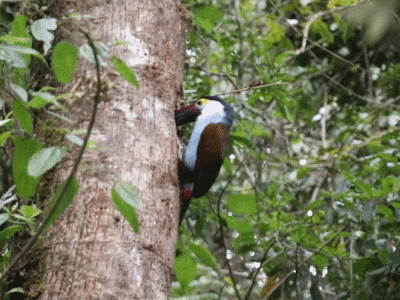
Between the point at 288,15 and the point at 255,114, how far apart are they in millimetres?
869

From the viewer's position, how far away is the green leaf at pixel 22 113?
110cm

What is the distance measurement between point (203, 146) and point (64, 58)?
1.18 meters

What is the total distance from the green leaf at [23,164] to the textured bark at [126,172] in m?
0.14

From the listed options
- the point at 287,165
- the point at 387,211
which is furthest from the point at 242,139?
the point at 287,165

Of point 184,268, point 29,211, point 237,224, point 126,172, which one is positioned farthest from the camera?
point 237,224

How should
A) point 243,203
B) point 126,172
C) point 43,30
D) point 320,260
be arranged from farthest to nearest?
point 320,260
point 243,203
point 126,172
point 43,30

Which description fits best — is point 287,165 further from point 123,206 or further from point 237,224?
point 123,206

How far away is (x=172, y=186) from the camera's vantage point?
171 centimetres

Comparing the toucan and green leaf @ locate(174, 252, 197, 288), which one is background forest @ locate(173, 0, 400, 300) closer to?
green leaf @ locate(174, 252, 197, 288)

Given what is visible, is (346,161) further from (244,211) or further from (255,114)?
(244,211)

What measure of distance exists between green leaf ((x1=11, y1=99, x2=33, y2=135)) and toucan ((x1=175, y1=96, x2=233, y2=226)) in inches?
32.6

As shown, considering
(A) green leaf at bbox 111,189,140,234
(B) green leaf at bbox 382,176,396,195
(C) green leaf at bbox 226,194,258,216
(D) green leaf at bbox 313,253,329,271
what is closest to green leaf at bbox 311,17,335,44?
(B) green leaf at bbox 382,176,396,195

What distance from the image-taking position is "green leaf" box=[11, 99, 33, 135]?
3.60 ft

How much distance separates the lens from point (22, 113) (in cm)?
111
